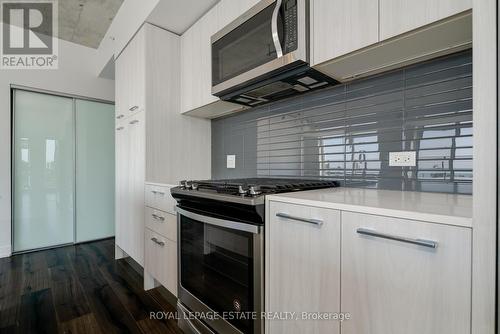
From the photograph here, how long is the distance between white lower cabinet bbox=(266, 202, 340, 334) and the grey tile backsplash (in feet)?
1.99

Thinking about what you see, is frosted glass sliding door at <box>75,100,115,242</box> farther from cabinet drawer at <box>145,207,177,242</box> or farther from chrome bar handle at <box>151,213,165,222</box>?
chrome bar handle at <box>151,213,165,222</box>

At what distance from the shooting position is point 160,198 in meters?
1.86

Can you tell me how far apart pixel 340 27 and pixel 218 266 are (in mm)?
1308

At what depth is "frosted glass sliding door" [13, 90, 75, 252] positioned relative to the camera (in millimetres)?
2859

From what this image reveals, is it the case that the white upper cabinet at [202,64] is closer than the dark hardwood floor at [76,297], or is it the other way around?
the dark hardwood floor at [76,297]

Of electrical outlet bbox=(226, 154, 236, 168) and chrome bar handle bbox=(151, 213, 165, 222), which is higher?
electrical outlet bbox=(226, 154, 236, 168)

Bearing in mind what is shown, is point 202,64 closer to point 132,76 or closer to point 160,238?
point 132,76

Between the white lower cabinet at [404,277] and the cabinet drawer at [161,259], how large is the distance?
123cm

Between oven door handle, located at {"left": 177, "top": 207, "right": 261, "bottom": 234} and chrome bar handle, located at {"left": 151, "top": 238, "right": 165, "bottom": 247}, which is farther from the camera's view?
chrome bar handle, located at {"left": 151, "top": 238, "right": 165, "bottom": 247}

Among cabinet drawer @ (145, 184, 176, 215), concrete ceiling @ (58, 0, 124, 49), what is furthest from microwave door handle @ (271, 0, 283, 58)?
concrete ceiling @ (58, 0, 124, 49)

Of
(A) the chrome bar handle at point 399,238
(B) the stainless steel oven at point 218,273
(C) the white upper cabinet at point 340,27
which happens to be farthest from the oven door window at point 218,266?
(C) the white upper cabinet at point 340,27

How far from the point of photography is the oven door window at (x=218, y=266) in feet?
3.85

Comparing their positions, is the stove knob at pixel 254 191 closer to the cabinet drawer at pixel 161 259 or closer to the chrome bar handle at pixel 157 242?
the cabinet drawer at pixel 161 259

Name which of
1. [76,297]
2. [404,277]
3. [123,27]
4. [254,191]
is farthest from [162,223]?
[123,27]
